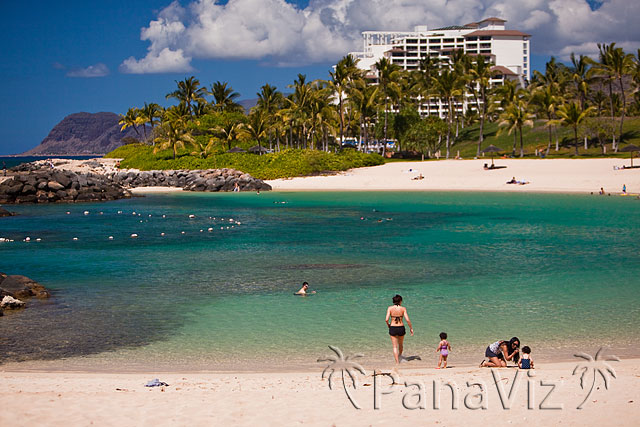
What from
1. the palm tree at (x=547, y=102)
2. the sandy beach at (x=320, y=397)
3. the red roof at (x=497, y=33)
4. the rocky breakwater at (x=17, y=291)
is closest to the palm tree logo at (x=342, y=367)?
the sandy beach at (x=320, y=397)

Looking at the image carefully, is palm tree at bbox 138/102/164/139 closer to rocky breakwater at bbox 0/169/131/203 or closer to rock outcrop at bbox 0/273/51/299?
rocky breakwater at bbox 0/169/131/203

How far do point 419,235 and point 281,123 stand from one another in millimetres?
59425

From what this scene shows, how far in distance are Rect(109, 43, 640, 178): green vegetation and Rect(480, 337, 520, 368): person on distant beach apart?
216 feet

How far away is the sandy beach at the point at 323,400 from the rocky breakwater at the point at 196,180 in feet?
197

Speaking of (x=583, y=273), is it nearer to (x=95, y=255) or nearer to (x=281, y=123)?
(x=95, y=255)

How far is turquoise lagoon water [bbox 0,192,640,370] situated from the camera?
1511 centimetres

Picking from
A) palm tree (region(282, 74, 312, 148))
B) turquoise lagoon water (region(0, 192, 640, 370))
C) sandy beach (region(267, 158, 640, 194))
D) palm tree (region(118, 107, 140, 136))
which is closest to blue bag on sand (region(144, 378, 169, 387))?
turquoise lagoon water (region(0, 192, 640, 370))

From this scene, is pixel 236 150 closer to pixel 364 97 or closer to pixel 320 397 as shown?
pixel 364 97

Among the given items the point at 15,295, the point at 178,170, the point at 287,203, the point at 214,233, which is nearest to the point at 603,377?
the point at 15,295

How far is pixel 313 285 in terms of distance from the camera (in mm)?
22047

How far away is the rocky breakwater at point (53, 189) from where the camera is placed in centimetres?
6038

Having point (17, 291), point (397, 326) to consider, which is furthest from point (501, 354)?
point (17, 291)

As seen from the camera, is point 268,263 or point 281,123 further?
point 281,123

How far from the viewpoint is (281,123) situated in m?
91.4
